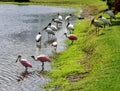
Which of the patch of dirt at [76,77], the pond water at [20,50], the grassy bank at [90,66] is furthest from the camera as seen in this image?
the patch of dirt at [76,77]

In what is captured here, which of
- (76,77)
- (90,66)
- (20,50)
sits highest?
(90,66)

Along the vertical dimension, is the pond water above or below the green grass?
below

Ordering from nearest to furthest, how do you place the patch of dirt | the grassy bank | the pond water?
the grassy bank
the pond water
the patch of dirt

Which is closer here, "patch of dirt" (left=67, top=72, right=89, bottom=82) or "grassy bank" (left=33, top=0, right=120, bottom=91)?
"grassy bank" (left=33, top=0, right=120, bottom=91)

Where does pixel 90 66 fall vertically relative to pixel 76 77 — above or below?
Answer: above

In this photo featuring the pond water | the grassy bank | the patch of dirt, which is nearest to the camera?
the grassy bank

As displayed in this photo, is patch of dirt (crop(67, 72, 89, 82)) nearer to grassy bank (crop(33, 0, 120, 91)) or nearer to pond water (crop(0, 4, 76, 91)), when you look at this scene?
grassy bank (crop(33, 0, 120, 91))

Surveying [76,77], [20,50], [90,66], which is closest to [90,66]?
[90,66]

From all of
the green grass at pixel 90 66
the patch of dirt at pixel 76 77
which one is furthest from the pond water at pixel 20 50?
the patch of dirt at pixel 76 77

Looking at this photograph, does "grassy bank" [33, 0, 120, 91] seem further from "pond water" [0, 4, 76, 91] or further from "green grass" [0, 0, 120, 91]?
"pond water" [0, 4, 76, 91]

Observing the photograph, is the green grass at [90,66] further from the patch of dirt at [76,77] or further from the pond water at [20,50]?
the pond water at [20,50]

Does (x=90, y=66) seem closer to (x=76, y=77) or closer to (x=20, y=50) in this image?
(x=76, y=77)

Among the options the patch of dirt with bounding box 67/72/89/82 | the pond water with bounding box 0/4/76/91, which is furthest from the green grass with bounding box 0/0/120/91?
the pond water with bounding box 0/4/76/91

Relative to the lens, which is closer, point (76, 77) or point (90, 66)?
point (76, 77)
